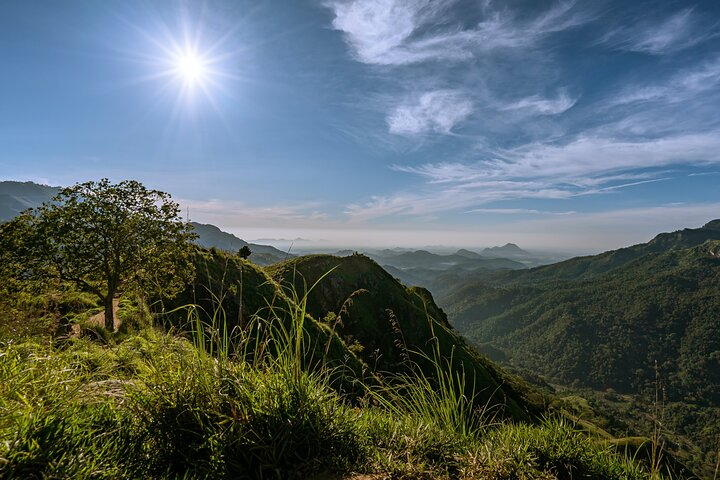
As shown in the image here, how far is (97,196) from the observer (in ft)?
43.3

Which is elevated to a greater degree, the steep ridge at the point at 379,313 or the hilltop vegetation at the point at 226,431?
the hilltop vegetation at the point at 226,431

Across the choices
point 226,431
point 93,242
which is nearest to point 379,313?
point 93,242

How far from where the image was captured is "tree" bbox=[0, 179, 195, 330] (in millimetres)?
11875

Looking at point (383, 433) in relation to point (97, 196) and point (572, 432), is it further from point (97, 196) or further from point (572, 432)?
point (97, 196)

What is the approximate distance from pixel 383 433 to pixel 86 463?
Result: 2.27 m

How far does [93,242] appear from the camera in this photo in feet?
41.3

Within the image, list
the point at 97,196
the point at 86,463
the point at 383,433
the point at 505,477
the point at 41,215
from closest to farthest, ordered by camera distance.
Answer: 1. the point at 86,463
2. the point at 505,477
3. the point at 383,433
4. the point at 41,215
5. the point at 97,196

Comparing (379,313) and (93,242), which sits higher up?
(93,242)

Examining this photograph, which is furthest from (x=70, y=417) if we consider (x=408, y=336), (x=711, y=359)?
(x=711, y=359)

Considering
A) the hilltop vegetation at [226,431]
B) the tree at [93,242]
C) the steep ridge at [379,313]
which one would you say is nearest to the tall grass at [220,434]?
the hilltop vegetation at [226,431]

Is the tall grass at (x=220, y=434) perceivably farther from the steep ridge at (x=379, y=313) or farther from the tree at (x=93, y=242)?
the steep ridge at (x=379, y=313)

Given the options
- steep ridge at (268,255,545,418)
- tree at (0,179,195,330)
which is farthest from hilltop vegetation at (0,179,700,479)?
steep ridge at (268,255,545,418)

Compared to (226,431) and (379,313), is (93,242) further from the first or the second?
(379,313)

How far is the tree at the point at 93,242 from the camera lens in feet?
39.0
